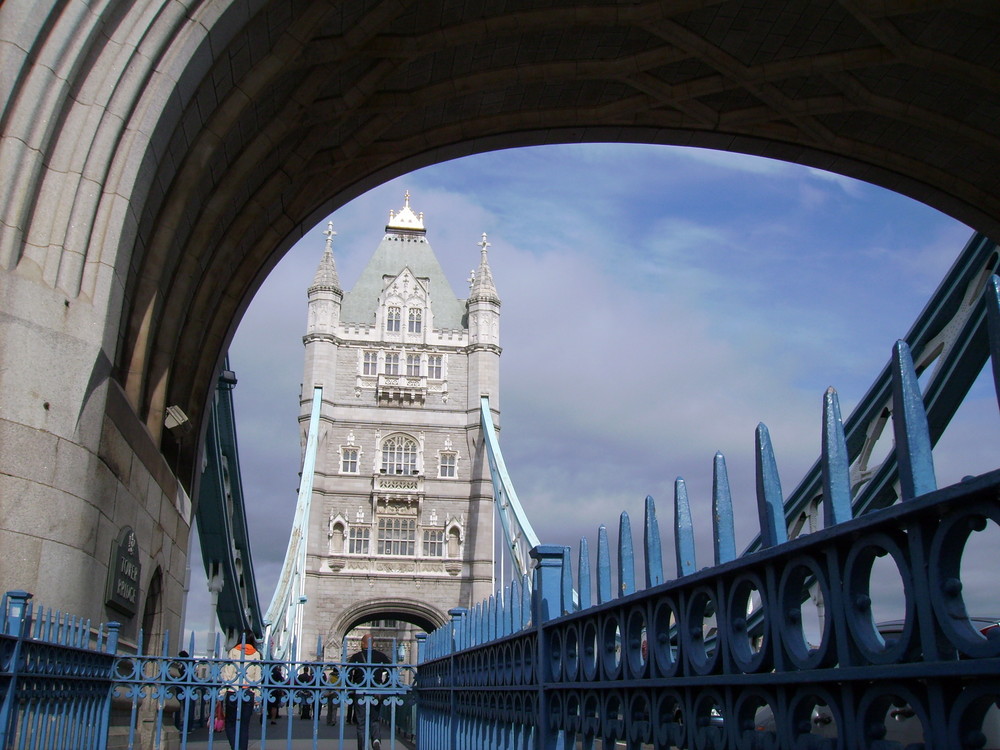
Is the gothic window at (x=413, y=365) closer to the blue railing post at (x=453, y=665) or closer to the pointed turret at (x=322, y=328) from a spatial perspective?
the pointed turret at (x=322, y=328)

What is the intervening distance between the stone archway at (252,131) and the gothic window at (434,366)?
42841 millimetres

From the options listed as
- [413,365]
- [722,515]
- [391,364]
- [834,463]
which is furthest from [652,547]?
[413,365]

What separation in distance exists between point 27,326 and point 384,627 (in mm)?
55205

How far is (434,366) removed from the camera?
2117 inches

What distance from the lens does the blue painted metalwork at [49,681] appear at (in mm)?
3105

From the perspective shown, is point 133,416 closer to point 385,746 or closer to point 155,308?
point 155,308

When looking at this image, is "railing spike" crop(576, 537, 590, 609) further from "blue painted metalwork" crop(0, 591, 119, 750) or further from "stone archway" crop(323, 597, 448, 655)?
"stone archway" crop(323, 597, 448, 655)

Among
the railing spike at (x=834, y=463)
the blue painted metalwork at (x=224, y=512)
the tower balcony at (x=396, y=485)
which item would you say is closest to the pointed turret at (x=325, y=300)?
the tower balcony at (x=396, y=485)

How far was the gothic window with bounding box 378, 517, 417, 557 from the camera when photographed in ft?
161

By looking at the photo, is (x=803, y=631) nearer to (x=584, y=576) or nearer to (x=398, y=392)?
(x=584, y=576)

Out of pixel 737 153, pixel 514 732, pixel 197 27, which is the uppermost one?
pixel 737 153

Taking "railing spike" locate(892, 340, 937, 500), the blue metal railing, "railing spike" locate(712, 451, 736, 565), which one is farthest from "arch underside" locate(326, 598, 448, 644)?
"railing spike" locate(892, 340, 937, 500)

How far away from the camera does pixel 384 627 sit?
187 ft

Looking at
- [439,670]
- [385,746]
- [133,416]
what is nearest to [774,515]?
[439,670]
